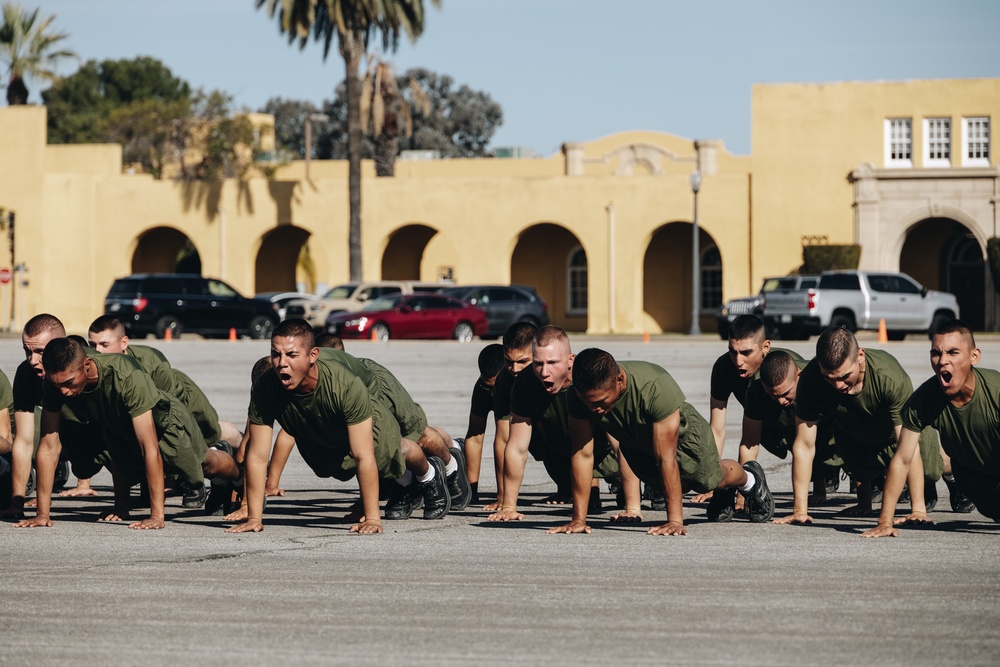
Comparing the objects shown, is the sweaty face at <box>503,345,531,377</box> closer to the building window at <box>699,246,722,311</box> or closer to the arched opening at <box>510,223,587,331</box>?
the building window at <box>699,246,722,311</box>

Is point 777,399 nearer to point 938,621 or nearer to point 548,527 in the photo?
point 548,527

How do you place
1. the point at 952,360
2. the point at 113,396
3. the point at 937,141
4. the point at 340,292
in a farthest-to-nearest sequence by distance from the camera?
1. the point at 937,141
2. the point at 340,292
3. the point at 113,396
4. the point at 952,360

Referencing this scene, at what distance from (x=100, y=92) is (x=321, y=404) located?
88330 mm

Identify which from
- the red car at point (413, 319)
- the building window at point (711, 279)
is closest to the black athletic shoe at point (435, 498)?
the red car at point (413, 319)

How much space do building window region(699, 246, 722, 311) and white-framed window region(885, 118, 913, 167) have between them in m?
6.70

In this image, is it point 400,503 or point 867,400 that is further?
point 400,503

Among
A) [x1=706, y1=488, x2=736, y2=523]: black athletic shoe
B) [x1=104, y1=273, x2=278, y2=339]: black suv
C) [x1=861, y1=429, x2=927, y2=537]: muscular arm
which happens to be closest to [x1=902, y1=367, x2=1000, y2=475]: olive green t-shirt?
[x1=861, y1=429, x2=927, y2=537]: muscular arm

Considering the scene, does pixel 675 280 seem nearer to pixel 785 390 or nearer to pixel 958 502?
pixel 958 502

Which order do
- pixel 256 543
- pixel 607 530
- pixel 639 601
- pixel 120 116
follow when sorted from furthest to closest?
1. pixel 120 116
2. pixel 607 530
3. pixel 256 543
4. pixel 639 601

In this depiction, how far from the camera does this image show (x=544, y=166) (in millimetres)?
60281

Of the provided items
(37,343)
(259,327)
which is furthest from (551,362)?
(259,327)

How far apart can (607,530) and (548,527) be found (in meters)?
0.40

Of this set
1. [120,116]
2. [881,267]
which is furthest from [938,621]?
[120,116]

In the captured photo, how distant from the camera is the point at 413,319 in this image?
38.4 metres
